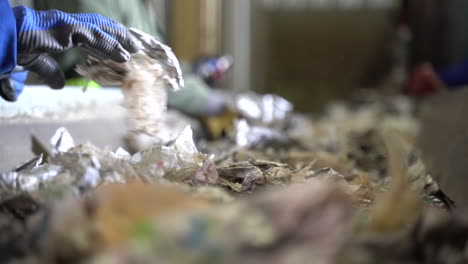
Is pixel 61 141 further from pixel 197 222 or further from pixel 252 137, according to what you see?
pixel 252 137

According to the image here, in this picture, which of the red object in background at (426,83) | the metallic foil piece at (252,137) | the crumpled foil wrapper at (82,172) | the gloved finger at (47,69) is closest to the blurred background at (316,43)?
the red object in background at (426,83)

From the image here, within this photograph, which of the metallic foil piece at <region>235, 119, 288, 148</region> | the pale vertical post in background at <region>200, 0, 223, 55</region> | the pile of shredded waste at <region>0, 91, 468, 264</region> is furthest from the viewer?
the pale vertical post in background at <region>200, 0, 223, 55</region>

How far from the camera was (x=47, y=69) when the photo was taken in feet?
2.43

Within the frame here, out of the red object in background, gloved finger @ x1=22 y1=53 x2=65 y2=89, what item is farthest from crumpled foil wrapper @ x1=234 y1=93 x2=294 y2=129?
gloved finger @ x1=22 y1=53 x2=65 y2=89

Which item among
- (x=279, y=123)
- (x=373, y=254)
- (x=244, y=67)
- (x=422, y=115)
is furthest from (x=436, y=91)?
(x=373, y=254)

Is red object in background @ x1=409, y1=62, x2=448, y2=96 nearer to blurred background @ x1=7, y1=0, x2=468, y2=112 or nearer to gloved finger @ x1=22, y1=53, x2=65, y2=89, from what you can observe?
blurred background @ x1=7, y1=0, x2=468, y2=112

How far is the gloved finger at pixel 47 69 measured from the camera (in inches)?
27.7

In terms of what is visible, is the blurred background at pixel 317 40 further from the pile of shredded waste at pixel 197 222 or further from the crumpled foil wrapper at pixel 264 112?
the pile of shredded waste at pixel 197 222

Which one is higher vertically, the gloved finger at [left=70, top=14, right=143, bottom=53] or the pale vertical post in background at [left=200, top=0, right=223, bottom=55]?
the gloved finger at [left=70, top=14, right=143, bottom=53]

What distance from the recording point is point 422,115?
6.72ft

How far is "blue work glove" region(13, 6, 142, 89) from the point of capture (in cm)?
59

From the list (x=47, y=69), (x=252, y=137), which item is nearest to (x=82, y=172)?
(x=47, y=69)

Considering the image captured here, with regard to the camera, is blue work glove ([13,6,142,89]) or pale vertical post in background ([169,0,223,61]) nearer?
blue work glove ([13,6,142,89])

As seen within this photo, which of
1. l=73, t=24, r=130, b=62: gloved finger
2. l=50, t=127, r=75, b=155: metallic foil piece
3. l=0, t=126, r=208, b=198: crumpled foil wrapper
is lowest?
l=50, t=127, r=75, b=155: metallic foil piece
